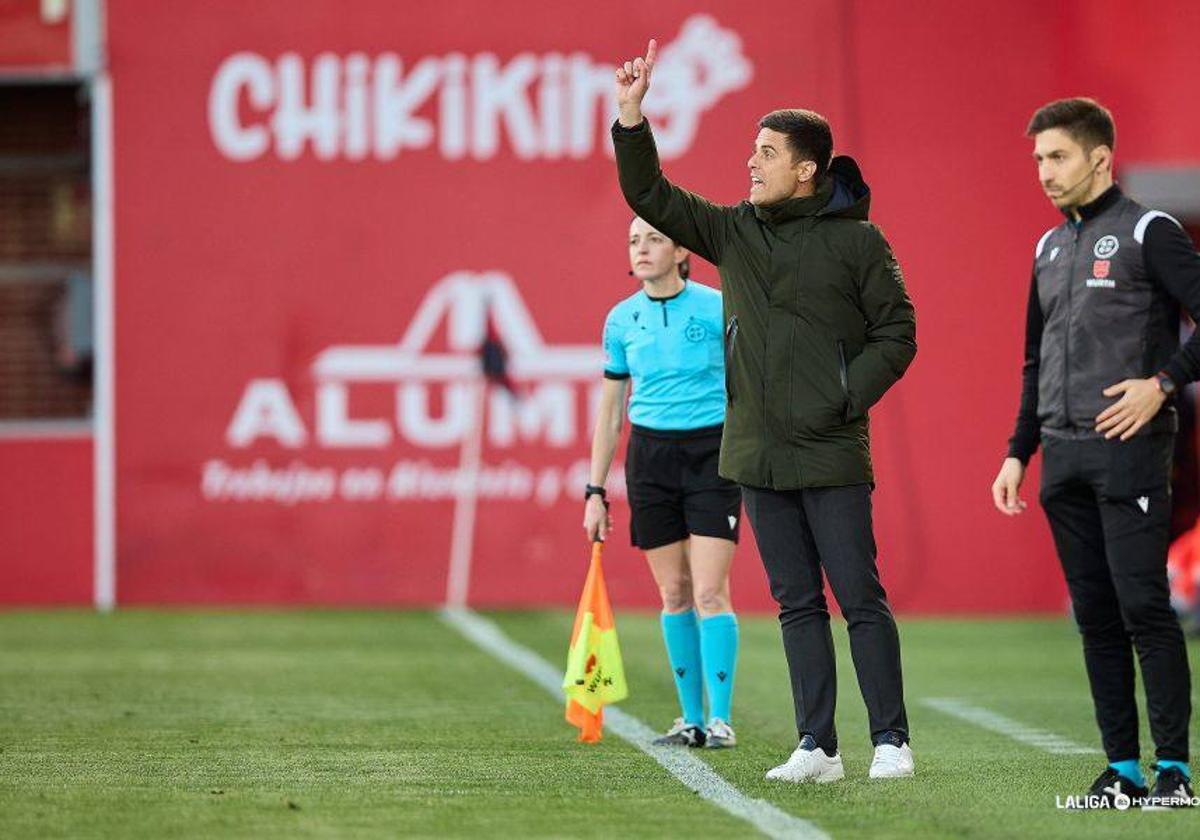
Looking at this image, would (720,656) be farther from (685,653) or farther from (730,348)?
(730,348)

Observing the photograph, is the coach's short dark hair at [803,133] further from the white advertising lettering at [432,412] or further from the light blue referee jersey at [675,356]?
the white advertising lettering at [432,412]

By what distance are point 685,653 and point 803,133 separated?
2.13 metres

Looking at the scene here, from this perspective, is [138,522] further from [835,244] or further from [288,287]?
[835,244]

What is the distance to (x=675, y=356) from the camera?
7.78 metres

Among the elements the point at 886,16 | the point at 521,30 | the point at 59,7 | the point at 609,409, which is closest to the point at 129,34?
the point at 59,7

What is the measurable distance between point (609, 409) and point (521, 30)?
7.24 meters

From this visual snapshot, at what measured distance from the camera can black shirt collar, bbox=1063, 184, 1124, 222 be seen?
6.09 meters

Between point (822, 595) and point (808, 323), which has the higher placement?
point (808, 323)

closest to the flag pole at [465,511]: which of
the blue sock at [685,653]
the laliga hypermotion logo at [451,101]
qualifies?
the laliga hypermotion logo at [451,101]

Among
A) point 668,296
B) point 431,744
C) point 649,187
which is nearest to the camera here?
point 649,187

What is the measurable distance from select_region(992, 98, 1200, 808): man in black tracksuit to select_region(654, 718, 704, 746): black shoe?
185cm

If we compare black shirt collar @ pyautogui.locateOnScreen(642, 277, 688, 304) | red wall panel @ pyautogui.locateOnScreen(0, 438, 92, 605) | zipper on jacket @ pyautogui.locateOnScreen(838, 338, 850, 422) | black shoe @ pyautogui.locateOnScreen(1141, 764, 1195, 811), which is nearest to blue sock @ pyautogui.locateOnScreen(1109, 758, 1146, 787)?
black shoe @ pyautogui.locateOnScreen(1141, 764, 1195, 811)

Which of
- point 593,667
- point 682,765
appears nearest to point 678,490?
point 593,667

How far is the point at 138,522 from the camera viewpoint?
14.6 metres
